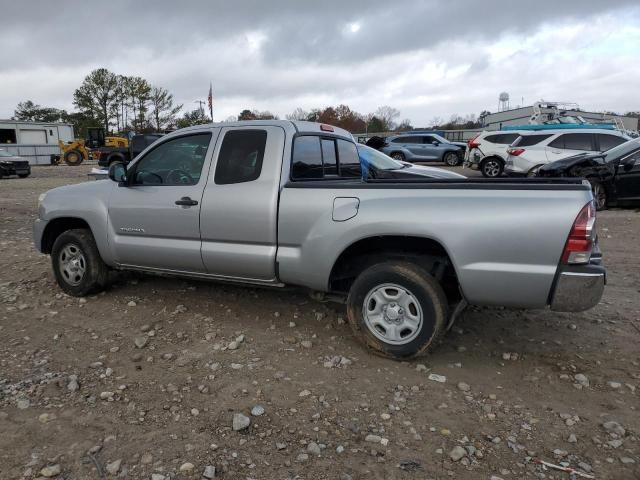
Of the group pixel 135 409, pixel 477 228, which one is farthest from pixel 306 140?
pixel 135 409

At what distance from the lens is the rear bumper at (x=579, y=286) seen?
3.05 metres

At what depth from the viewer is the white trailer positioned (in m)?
32.6

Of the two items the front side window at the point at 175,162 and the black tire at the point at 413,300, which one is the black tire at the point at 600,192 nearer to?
the black tire at the point at 413,300

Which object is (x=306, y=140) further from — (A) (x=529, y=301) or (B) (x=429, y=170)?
(B) (x=429, y=170)

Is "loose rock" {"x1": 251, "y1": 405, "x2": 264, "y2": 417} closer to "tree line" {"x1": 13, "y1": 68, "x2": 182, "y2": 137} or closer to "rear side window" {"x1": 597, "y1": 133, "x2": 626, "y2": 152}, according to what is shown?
"rear side window" {"x1": 597, "y1": 133, "x2": 626, "y2": 152}

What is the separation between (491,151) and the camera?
17.6m

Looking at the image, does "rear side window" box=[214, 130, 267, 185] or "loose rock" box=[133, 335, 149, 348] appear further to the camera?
"rear side window" box=[214, 130, 267, 185]

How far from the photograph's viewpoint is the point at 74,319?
178 inches

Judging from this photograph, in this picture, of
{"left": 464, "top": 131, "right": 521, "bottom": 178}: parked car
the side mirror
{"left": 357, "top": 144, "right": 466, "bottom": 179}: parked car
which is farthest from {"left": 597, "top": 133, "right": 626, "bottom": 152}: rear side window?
the side mirror

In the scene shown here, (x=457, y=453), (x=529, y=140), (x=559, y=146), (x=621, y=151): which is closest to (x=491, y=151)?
(x=529, y=140)

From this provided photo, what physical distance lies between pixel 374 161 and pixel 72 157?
29112 mm

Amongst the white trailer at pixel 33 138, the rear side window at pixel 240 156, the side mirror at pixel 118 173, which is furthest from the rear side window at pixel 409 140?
the white trailer at pixel 33 138

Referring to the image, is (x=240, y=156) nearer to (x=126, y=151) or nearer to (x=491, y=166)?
(x=491, y=166)

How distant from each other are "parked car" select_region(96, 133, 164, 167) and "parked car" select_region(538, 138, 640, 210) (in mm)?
16196
